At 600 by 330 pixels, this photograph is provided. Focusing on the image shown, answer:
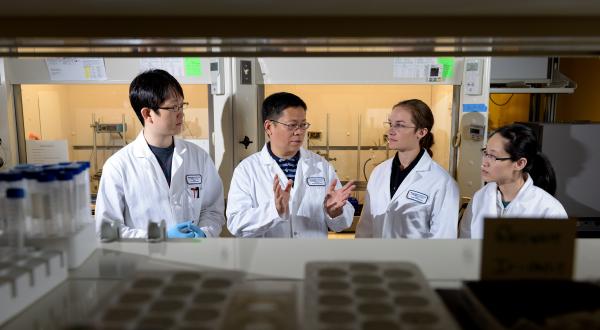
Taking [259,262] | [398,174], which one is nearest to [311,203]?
[398,174]

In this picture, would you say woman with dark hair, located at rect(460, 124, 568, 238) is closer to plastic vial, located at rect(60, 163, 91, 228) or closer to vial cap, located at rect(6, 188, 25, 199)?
plastic vial, located at rect(60, 163, 91, 228)

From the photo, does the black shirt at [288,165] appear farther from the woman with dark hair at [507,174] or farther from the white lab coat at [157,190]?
the woman with dark hair at [507,174]

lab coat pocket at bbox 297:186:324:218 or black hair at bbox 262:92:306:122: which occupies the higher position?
black hair at bbox 262:92:306:122

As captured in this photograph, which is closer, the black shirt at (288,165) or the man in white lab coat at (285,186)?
the man in white lab coat at (285,186)

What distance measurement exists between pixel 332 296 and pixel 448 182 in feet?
5.09

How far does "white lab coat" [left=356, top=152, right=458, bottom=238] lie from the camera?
190cm

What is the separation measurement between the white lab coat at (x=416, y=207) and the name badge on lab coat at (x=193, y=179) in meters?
0.79

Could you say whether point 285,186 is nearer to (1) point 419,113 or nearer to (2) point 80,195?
(1) point 419,113

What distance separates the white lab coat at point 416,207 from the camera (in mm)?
1902

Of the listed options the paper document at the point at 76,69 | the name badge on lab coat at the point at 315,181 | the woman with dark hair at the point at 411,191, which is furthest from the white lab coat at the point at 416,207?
the paper document at the point at 76,69

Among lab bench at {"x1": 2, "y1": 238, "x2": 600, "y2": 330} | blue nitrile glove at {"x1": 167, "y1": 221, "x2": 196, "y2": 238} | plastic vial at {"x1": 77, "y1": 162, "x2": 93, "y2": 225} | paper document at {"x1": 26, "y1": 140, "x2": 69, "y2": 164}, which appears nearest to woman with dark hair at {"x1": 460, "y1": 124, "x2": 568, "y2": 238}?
lab bench at {"x1": 2, "y1": 238, "x2": 600, "y2": 330}

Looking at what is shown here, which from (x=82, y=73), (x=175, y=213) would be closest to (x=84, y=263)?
(x=175, y=213)

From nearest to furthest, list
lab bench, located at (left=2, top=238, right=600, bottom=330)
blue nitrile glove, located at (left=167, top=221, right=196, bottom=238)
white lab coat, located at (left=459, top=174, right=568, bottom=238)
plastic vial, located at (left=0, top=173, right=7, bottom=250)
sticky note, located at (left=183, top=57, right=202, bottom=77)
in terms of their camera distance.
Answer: lab bench, located at (left=2, top=238, right=600, bottom=330)
plastic vial, located at (left=0, top=173, right=7, bottom=250)
blue nitrile glove, located at (left=167, top=221, right=196, bottom=238)
white lab coat, located at (left=459, top=174, right=568, bottom=238)
sticky note, located at (left=183, top=57, right=202, bottom=77)

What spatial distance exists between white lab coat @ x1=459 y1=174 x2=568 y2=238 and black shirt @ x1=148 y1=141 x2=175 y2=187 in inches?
54.4
